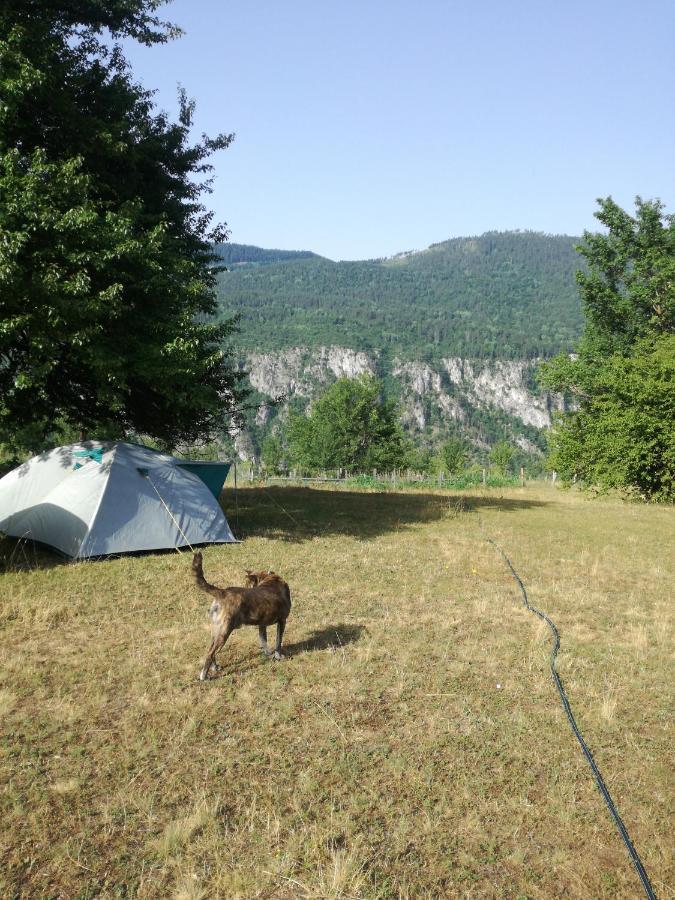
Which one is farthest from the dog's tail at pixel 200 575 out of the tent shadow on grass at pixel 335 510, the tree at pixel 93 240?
the tent shadow on grass at pixel 335 510

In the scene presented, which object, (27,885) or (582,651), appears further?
(582,651)

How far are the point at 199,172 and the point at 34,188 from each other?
6.85m

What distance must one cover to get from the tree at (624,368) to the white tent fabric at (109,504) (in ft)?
66.2

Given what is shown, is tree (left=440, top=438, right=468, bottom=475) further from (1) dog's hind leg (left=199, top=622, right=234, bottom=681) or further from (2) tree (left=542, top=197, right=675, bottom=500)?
(1) dog's hind leg (left=199, top=622, right=234, bottom=681)

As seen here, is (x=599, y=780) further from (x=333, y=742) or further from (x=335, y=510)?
(x=335, y=510)

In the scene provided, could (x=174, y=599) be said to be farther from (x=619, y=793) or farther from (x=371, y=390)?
(x=371, y=390)

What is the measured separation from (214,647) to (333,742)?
6.12 feet

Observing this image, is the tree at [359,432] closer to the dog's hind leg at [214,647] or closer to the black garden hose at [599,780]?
the black garden hose at [599,780]

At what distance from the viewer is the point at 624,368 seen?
28.3m

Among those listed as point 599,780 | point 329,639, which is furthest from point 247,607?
point 599,780

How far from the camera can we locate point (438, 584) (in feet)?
37.1

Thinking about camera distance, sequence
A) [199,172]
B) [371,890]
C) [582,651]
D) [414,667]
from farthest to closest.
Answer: [199,172] < [582,651] < [414,667] < [371,890]

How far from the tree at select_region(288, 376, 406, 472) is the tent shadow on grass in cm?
3193

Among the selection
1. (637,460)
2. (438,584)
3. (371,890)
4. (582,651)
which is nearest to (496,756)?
(371,890)
